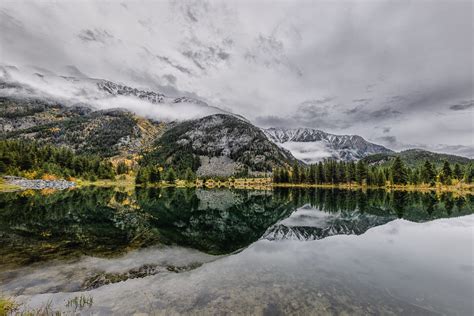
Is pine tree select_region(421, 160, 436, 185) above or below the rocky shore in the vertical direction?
above

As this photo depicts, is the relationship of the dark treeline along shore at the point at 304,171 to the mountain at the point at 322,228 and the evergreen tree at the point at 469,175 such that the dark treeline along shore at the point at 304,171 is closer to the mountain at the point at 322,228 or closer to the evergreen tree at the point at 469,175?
the evergreen tree at the point at 469,175

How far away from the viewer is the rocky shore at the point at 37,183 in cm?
11431

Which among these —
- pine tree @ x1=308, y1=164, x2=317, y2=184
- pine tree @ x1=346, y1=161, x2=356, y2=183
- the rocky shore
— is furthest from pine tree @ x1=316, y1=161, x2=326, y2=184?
the rocky shore

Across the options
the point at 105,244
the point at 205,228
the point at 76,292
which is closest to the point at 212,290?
the point at 76,292

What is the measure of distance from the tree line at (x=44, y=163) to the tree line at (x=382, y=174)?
140 m

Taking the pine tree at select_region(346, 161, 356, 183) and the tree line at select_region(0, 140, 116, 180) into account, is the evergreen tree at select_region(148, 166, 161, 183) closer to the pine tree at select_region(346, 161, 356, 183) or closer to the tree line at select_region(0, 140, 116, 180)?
the tree line at select_region(0, 140, 116, 180)

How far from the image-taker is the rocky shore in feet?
375

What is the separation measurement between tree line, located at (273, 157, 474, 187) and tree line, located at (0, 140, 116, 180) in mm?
139744

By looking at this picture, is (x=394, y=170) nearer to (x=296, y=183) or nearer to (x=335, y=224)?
(x=296, y=183)

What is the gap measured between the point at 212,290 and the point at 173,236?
18.0 meters

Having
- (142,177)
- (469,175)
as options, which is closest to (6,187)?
(142,177)

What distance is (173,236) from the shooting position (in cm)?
3186

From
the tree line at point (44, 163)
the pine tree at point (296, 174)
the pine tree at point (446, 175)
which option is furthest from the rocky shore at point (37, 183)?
the pine tree at point (446, 175)

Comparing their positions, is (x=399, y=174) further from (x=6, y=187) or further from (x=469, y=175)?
(x=6, y=187)
